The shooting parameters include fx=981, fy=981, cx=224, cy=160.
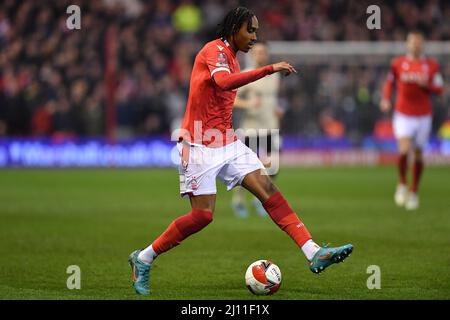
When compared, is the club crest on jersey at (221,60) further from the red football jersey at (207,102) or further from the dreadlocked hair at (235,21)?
the dreadlocked hair at (235,21)

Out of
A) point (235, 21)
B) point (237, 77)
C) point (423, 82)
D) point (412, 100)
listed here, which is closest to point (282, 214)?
point (237, 77)

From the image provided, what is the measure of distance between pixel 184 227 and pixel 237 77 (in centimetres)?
135

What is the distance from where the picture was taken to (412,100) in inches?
636

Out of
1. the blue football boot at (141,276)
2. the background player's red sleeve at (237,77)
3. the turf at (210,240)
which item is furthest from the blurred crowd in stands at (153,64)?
the background player's red sleeve at (237,77)

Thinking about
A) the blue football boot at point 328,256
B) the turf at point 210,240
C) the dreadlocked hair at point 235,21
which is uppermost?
the dreadlocked hair at point 235,21

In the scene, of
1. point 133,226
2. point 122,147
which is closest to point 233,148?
point 133,226

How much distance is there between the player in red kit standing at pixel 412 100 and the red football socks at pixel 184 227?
812cm

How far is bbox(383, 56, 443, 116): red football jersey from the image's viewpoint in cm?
1591

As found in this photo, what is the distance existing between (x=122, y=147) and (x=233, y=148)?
16.7 m

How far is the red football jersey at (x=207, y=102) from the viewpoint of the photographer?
8242 millimetres

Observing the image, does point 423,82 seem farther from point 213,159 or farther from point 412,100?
point 213,159

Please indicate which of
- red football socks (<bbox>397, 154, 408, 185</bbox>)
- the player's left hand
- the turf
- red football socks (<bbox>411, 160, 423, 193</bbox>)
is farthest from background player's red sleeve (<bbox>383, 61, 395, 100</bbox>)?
the turf

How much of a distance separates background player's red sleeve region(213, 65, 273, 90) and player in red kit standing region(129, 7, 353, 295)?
0.11 m

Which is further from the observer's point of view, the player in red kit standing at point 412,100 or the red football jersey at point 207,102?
the player in red kit standing at point 412,100
